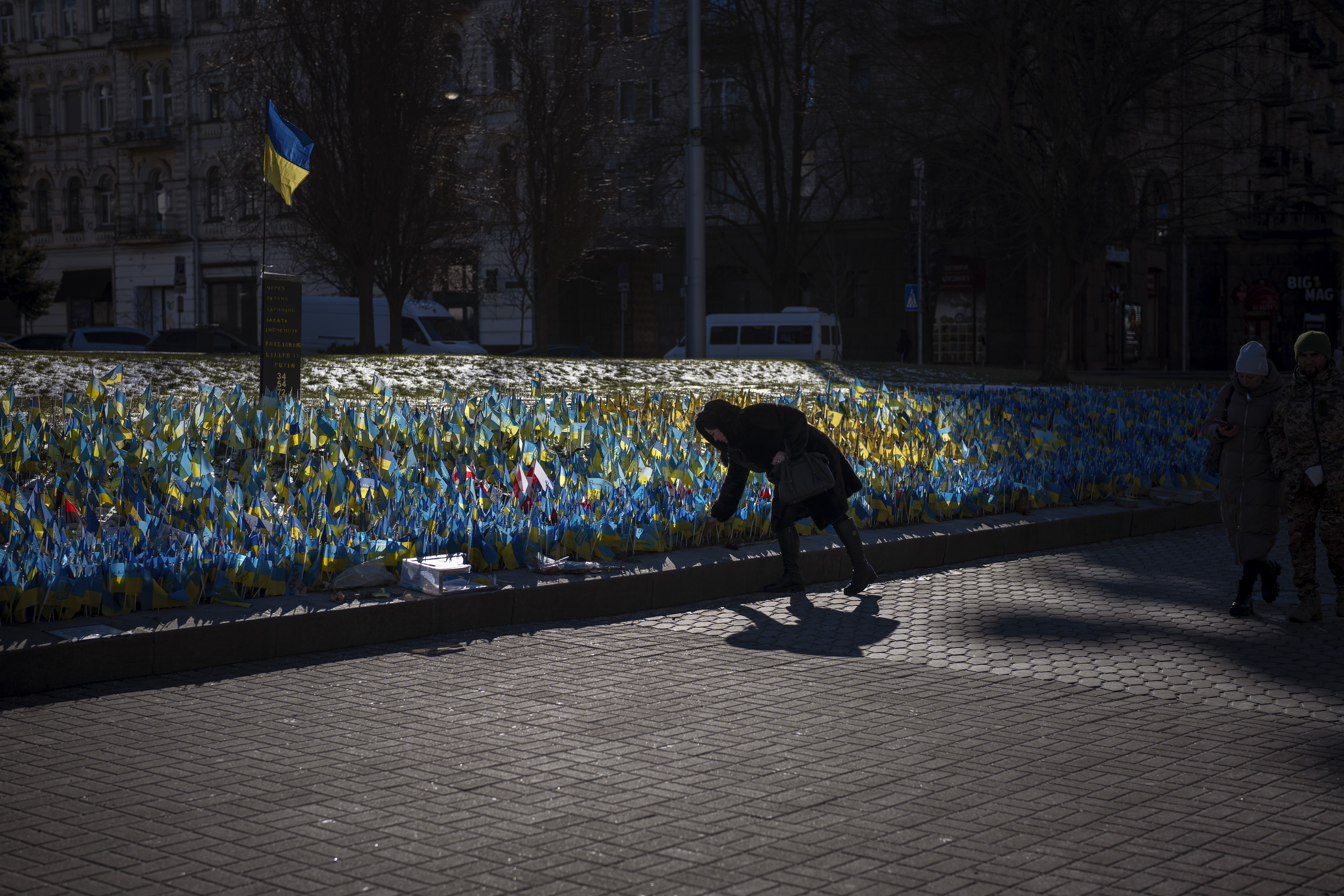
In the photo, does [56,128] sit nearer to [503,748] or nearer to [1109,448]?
[1109,448]

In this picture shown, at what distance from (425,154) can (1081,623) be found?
64.4 feet

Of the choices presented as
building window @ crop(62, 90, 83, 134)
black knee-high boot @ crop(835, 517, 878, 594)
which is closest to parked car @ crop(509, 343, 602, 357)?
building window @ crop(62, 90, 83, 134)

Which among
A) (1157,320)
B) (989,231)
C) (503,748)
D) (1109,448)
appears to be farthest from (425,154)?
(1157,320)

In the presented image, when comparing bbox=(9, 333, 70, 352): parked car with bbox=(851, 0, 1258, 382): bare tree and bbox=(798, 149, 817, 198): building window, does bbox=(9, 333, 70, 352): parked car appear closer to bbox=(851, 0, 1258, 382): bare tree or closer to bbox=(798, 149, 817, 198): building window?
bbox=(798, 149, 817, 198): building window

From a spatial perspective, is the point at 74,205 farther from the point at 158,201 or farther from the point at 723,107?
the point at 723,107

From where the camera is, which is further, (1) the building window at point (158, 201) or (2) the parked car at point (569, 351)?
(1) the building window at point (158, 201)

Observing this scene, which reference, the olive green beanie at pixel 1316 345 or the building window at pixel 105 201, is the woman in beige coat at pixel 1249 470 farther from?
the building window at pixel 105 201

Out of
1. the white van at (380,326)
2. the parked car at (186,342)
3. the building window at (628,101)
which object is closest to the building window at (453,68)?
the building window at (628,101)

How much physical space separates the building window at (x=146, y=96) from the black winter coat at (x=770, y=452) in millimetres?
51730

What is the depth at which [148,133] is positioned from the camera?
54.5 metres

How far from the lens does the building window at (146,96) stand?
55312 mm

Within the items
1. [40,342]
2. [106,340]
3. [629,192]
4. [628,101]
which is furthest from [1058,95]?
[40,342]

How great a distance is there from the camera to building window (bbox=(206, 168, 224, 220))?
54000 mm

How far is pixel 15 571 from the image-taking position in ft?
21.6
